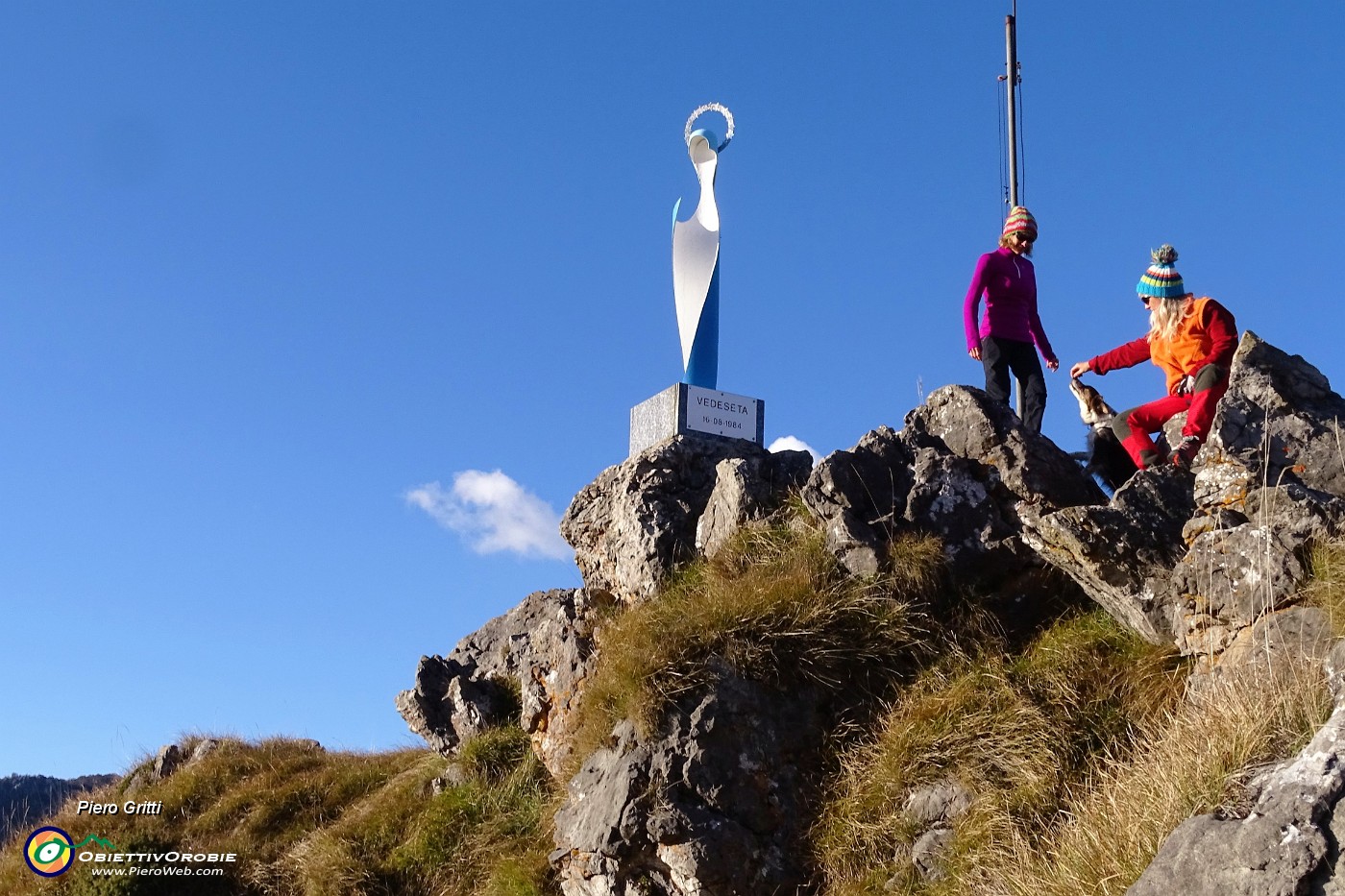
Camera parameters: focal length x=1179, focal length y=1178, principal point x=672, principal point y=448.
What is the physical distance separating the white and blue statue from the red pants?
22.7 feet

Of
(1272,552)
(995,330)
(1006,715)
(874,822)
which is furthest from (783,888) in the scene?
(995,330)

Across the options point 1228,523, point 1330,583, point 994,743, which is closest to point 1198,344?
point 1228,523

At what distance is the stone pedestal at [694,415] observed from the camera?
463 inches

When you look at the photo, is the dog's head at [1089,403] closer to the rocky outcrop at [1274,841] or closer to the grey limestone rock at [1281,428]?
the grey limestone rock at [1281,428]

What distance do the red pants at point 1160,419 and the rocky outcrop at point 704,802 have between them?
2.94m

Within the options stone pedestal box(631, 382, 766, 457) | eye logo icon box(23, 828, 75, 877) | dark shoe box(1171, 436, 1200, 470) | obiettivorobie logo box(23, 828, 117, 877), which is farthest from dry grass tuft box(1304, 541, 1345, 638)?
eye logo icon box(23, 828, 75, 877)

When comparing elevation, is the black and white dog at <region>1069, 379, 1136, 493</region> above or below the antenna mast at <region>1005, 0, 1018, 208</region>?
below

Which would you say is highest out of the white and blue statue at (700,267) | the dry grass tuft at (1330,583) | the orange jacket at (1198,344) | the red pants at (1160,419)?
the white and blue statue at (700,267)

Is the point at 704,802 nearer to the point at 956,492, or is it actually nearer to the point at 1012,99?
the point at 956,492

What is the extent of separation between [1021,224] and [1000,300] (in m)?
0.82

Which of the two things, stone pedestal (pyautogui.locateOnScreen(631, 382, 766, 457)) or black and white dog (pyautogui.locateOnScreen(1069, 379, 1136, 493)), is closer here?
black and white dog (pyautogui.locateOnScreen(1069, 379, 1136, 493))

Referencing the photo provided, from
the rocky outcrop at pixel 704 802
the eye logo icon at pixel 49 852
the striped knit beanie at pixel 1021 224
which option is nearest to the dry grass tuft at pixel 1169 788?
the rocky outcrop at pixel 704 802

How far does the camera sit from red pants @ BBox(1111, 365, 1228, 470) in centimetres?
785

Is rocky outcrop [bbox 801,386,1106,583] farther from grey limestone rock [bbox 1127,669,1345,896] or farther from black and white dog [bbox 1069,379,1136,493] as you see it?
grey limestone rock [bbox 1127,669,1345,896]
